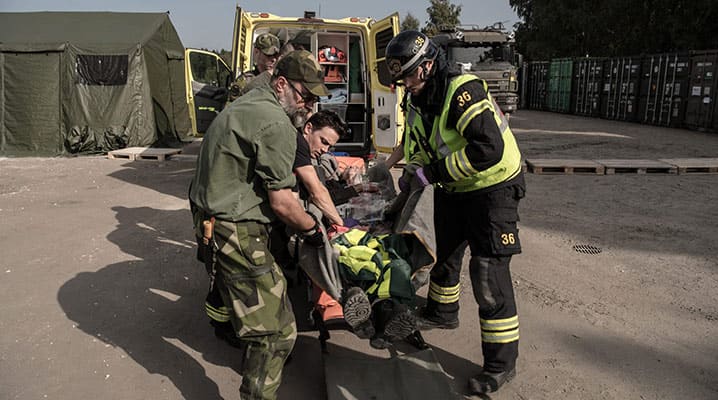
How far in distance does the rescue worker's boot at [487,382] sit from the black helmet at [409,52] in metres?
1.80

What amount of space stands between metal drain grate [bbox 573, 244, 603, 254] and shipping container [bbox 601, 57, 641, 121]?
15143 mm

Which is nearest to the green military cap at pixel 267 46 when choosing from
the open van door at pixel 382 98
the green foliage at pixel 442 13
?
the open van door at pixel 382 98

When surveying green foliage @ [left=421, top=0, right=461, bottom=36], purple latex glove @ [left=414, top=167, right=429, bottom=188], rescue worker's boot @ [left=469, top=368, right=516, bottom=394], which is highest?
green foliage @ [left=421, top=0, right=461, bottom=36]

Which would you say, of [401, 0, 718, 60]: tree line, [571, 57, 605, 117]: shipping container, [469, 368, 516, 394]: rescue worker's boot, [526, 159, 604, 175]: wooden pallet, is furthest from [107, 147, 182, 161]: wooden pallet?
[571, 57, 605, 117]: shipping container

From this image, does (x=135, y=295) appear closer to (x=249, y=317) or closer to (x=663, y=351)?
(x=249, y=317)

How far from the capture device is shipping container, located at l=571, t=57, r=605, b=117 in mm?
21125

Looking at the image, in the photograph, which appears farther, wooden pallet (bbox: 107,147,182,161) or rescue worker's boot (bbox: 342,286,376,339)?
wooden pallet (bbox: 107,147,182,161)

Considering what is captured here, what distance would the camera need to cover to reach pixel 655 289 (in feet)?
14.7

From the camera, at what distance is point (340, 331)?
3869mm

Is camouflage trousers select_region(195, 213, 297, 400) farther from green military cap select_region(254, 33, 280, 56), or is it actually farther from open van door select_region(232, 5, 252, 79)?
open van door select_region(232, 5, 252, 79)

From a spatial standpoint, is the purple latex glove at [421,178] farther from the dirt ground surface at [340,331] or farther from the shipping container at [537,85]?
the shipping container at [537,85]

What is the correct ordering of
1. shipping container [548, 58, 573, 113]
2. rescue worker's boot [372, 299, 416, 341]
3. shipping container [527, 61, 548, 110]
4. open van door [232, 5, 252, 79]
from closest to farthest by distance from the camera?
rescue worker's boot [372, 299, 416, 341] → open van door [232, 5, 252, 79] → shipping container [548, 58, 573, 113] → shipping container [527, 61, 548, 110]

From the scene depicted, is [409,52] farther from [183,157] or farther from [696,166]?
[183,157]

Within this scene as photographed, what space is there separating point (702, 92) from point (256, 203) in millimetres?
16483
